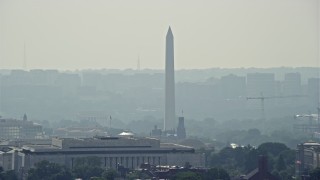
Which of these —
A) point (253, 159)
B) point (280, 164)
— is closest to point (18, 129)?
point (253, 159)

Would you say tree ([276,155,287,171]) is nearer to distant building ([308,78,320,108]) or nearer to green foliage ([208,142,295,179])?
green foliage ([208,142,295,179])

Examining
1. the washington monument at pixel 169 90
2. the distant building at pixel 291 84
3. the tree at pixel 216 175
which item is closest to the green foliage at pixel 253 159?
the tree at pixel 216 175

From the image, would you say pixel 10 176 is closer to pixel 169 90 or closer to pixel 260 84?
pixel 169 90

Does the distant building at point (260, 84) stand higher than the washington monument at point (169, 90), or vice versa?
the distant building at point (260, 84)

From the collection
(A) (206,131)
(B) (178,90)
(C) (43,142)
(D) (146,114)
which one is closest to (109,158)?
(C) (43,142)

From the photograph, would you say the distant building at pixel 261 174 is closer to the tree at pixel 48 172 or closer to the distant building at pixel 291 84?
the tree at pixel 48 172
